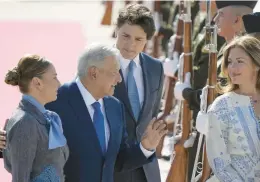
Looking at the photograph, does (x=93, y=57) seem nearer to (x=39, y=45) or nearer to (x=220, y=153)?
(x=220, y=153)

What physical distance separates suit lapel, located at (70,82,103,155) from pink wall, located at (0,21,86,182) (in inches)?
185

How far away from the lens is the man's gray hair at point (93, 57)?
13.6 ft

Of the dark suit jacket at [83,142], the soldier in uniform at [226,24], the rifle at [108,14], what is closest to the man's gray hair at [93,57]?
the dark suit jacket at [83,142]

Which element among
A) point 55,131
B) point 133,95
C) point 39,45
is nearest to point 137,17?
point 133,95

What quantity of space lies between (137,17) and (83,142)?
1063 millimetres

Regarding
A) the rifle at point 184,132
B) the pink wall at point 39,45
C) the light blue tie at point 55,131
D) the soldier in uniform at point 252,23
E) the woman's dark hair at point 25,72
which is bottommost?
the pink wall at point 39,45

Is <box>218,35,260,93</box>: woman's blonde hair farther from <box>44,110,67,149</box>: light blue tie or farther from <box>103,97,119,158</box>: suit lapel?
<box>44,110,67,149</box>: light blue tie

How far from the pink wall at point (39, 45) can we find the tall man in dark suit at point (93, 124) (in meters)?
4.67

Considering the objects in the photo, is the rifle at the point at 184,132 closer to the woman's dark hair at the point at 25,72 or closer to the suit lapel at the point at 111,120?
the suit lapel at the point at 111,120

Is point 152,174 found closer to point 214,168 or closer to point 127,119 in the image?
point 127,119

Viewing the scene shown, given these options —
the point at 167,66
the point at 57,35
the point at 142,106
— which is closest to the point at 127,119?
the point at 142,106

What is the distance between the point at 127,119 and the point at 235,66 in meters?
0.87

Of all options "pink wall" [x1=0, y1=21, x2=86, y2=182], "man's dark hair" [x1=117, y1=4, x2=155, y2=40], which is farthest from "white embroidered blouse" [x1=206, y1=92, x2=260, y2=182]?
"pink wall" [x1=0, y1=21, x2=86, y2=182]

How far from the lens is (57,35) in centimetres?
1506
